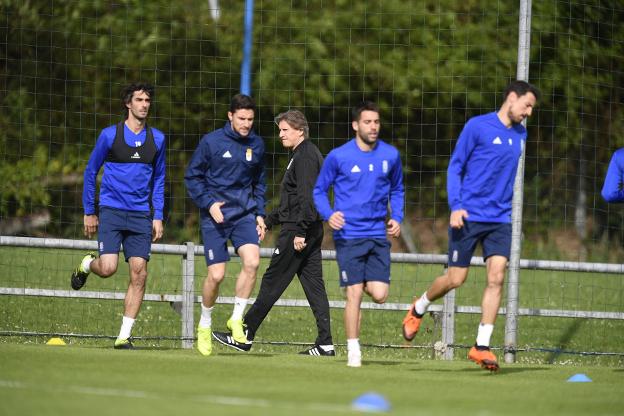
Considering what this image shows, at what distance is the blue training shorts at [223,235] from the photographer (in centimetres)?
1208

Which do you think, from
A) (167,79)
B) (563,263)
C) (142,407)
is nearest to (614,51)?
(563,263)

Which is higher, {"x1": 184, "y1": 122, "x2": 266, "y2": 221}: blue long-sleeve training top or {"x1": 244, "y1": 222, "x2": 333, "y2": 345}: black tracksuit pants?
{"x1": 184, "y1": 122, "x2": 266, "y2": 221}: blue long-sleeve training top

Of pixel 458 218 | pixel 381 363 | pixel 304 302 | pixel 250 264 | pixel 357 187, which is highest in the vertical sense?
pixel 357 187

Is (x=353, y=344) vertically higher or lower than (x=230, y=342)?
higher

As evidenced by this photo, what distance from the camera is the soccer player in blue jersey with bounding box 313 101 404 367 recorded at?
10.7m

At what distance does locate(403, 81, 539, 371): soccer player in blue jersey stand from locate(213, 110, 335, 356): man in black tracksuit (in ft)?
5.86

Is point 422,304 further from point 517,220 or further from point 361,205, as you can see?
point 517,220

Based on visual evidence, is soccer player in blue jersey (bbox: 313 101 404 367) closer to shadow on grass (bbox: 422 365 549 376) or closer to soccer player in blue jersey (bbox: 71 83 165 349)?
shadow on grass (bbox: 422 365 549 376)

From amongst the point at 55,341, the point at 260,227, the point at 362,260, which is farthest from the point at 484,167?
the point at 55,341

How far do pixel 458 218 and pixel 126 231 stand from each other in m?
3.40

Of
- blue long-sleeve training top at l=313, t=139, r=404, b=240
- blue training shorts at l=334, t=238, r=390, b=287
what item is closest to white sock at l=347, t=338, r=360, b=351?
blue training shorts at l=334, t=238, r=390, b=287

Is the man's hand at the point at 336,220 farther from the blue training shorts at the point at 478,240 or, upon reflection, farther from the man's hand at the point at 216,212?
the man's hand at the point at 216,212

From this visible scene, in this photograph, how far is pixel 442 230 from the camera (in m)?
22.1

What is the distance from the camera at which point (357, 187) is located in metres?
10.7
